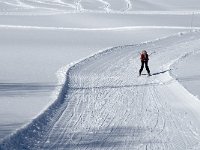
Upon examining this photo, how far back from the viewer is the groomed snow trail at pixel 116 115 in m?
12.3

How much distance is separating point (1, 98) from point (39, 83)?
2.99m

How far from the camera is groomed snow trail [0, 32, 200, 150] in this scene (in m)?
12.3

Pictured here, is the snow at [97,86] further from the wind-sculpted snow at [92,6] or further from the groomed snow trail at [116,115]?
the wind-sculpted snow at [92,6]

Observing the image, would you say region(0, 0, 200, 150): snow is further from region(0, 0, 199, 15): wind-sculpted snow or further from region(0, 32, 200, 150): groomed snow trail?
region(0, 0, 199, 15): wind-sculpted snow

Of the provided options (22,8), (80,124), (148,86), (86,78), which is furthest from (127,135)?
(22,8)

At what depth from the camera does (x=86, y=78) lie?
67.9ft

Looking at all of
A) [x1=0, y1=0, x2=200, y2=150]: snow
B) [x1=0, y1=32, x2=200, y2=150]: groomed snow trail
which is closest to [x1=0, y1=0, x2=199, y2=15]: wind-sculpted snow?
[x1=0, y1=0, x2=200, y2=150]: snow

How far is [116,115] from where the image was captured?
14883mm

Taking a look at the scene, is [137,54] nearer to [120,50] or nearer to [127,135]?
[120,50]

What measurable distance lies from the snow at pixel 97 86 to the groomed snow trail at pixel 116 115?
3cm

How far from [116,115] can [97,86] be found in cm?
427

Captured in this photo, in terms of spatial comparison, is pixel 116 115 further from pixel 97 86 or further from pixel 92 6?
pixel 92 6

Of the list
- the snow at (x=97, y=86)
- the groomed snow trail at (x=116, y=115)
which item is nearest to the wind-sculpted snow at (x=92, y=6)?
the snow at (x=97, y=86)

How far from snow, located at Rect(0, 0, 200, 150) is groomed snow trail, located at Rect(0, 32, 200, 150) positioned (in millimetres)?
28
